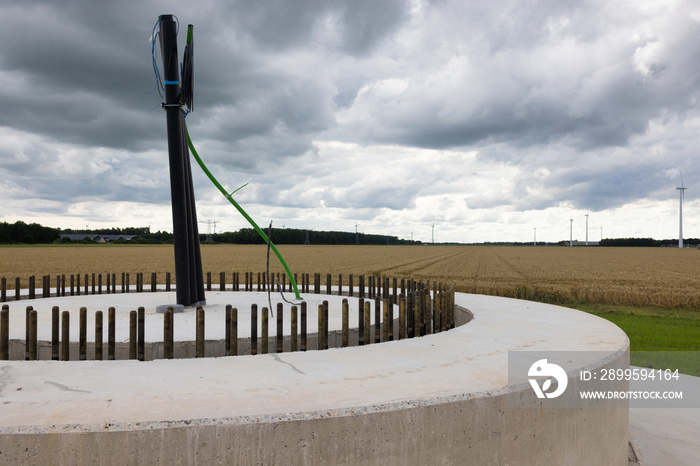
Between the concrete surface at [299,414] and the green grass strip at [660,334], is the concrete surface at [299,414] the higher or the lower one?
the higher one

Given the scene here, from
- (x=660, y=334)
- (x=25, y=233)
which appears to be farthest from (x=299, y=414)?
(x=25, y=233)

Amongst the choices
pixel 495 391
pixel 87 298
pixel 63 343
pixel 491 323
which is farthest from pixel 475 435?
pixel 87 298

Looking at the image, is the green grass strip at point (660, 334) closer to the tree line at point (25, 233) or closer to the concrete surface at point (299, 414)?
the concrete surface at point (299, 414)

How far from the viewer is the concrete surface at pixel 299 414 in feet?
10.4

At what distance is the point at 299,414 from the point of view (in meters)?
3.34

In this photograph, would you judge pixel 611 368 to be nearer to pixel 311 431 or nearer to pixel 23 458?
pixel 311 431

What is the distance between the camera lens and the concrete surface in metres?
A: 3.17

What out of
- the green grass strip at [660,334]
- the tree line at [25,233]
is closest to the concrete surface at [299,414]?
the green grass strip at [660,334]

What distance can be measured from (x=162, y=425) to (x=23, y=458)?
84 centimetres

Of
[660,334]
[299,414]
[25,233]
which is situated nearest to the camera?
[299,414]

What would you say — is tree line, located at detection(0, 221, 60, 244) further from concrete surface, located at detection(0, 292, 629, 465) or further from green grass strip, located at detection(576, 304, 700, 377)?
concrete surface, located at detection(0, 292, 629, 465)

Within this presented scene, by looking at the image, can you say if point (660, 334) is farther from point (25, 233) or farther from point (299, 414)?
point (25, 233)

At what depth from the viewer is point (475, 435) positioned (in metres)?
3.72

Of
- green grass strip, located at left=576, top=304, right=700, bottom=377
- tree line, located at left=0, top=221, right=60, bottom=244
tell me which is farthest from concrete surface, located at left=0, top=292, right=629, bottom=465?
tree line, located at left=0, top=221, right=60, bottom=244
